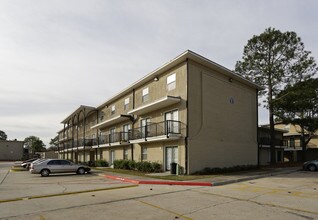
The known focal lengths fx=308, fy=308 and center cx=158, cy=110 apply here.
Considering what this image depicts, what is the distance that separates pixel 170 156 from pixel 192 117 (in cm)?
369

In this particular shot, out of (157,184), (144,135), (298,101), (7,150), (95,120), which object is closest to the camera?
(157,184)

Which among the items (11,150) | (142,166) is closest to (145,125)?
(142,166)

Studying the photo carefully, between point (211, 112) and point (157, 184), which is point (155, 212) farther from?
point (211, 112)

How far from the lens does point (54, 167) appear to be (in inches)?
988

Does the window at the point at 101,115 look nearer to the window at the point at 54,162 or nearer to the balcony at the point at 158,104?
the balcony at the point at 158,104

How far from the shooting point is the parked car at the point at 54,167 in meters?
24.5

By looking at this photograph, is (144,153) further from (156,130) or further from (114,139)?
(114,139)

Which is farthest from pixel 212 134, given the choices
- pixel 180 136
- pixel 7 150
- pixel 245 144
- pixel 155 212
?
pixel 7 150

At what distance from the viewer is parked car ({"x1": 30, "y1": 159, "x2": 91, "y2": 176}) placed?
2452 cm

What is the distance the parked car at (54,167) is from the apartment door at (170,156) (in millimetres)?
7299

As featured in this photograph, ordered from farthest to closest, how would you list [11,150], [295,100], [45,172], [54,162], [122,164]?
[11,150]
[295,100]
[122,164]
[54,162]
[45,172]

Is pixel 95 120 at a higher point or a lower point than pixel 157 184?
higher

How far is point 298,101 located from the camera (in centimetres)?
3189

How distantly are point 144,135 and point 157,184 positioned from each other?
9.92 meters
